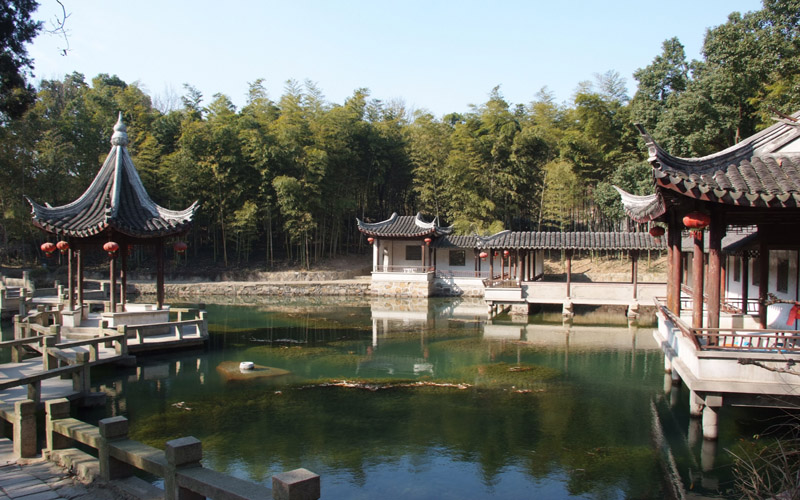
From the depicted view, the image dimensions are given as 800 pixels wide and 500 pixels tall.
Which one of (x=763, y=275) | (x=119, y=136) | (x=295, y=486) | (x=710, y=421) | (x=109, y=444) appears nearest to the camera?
(x=295, y=486)

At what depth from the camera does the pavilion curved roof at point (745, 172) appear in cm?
550

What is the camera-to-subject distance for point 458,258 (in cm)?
2672

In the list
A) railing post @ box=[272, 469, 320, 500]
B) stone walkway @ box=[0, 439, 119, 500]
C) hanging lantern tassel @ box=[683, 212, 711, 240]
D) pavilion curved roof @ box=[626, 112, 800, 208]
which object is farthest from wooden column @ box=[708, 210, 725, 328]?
stone walkway @ box=[0, 439, 119, 500]

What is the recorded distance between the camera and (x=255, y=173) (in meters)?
27.7

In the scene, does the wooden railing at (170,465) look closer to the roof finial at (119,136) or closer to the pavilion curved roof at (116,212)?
the pavilion curved roof at (116,212)

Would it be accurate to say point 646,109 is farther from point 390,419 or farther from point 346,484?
point 346,484

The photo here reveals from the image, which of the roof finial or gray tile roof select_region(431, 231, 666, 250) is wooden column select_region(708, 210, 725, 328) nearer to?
gray tile roof select_region(431, 231, 666, 250)

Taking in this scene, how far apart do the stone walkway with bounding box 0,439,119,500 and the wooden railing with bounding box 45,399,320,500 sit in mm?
134

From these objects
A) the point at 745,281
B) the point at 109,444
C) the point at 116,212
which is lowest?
the point at 109,444

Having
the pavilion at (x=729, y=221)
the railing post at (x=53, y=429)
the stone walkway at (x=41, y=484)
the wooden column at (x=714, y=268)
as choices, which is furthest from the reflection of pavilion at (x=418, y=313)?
the stone walkway at (x=41, y=484)

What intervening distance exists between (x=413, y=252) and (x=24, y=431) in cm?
2263

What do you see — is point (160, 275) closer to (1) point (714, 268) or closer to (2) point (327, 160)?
(1) point (714, 268)

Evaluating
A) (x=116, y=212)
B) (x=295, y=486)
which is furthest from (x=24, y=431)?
(x=116, y=212)

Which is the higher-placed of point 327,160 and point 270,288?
point 327,160
